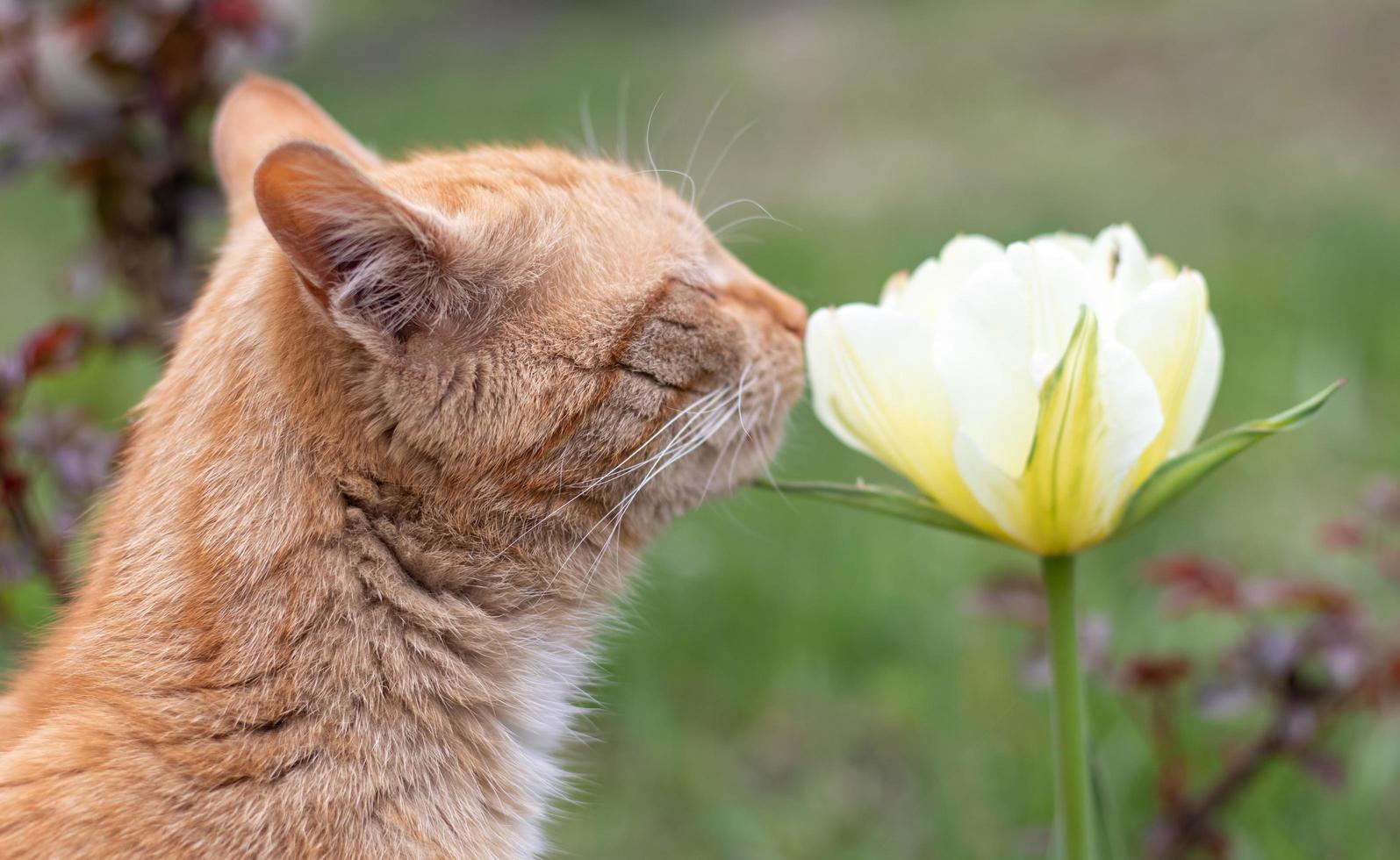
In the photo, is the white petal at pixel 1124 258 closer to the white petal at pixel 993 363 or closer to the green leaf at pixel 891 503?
the white petal at pixel 993 363

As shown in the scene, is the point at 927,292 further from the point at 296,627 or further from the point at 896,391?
the point at 296,627

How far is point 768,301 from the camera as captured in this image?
168cm

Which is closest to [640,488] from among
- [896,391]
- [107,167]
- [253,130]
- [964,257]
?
[896,391]

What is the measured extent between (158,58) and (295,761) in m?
1.31

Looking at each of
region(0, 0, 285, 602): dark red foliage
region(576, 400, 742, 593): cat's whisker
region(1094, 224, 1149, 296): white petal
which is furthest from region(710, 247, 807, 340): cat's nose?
region(0, 0, 285, 602): dark red foliage

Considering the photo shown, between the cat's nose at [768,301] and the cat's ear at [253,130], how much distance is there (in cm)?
51

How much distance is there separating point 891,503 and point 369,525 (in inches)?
21.8

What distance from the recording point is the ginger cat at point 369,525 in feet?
4.01

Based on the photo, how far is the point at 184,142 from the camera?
6.99 feet

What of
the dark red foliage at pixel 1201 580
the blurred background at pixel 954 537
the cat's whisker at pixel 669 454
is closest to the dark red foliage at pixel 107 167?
the blurred background at pixel 954 537

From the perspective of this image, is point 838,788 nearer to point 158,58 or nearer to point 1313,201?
point 158,58

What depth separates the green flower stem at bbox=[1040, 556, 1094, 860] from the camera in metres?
1.21

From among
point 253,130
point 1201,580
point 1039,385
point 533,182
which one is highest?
point 253,130

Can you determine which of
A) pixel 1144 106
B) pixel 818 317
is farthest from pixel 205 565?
pixel 1144 106
